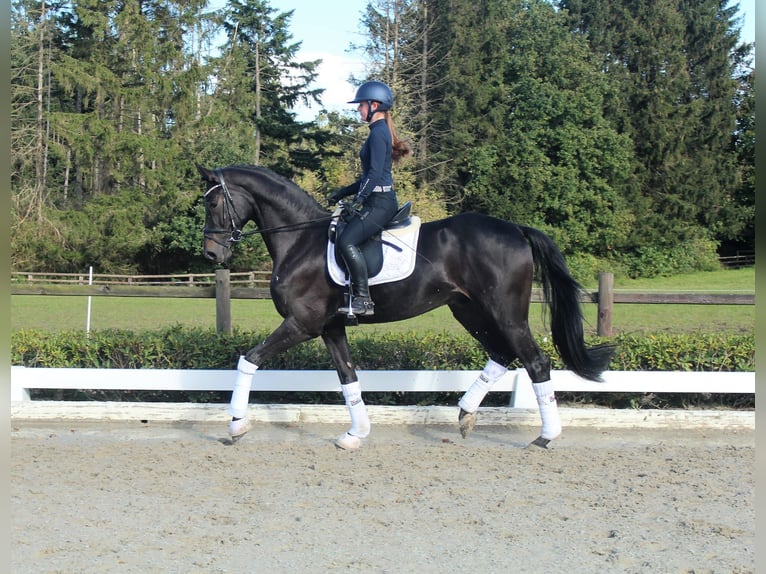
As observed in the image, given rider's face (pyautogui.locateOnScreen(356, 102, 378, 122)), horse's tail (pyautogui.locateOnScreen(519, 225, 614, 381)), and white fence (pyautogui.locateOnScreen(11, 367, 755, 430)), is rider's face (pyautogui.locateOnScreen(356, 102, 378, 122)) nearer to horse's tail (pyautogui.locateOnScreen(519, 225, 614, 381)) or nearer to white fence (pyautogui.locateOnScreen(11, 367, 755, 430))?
horse's tail (pyautogui.locateOnScreen(519, 225, 614, 381))

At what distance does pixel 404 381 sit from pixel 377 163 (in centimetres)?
252

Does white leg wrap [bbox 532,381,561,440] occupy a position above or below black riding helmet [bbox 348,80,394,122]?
below

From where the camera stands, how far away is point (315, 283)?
6160 mm

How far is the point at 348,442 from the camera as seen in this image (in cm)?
624

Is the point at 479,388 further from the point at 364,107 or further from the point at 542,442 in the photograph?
the point at 364,107

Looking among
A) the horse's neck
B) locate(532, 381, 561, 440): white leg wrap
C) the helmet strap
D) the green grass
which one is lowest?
locate(532, 381, 561, 440): white leg wrap

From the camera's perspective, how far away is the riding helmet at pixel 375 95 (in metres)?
6.02

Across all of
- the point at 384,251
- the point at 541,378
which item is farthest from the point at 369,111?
the point at 541,378

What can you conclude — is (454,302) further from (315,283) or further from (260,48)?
(260,48)

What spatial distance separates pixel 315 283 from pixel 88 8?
35.0 m

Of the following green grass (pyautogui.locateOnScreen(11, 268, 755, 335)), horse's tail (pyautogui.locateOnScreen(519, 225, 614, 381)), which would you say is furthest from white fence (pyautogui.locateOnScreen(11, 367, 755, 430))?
green grass (pyautogui.locateOnScreen(11, 268, 755, 335))

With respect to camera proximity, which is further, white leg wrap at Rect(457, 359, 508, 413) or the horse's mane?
white leg wrap at Rect(457, 359, 508, 413)

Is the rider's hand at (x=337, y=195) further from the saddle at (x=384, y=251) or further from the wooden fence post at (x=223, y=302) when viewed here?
the wooden fence post at (x=223, y=302)

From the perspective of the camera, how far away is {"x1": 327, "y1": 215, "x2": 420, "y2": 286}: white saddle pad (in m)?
6.09
